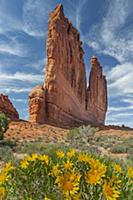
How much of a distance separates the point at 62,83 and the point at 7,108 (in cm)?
926

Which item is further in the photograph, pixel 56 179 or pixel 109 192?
pixel 56 179

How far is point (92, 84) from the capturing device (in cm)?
6688

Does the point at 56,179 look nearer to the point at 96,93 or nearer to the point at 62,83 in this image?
the point at 62,83

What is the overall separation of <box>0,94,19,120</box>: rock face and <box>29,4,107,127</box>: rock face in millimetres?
3650

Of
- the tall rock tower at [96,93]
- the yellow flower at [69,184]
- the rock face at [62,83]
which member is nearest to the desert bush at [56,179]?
the yellow flower at [69,184]

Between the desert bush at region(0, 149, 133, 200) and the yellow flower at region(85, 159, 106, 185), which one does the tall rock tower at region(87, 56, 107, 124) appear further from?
the yellow flower at region(85, 159, 106, 185)

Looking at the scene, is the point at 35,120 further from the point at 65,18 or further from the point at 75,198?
the point at 75,198

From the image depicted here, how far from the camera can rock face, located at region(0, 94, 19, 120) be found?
132ft

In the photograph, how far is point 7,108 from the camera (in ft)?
135

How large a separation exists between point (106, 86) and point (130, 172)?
7861 cm

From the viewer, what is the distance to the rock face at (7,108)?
132 ft

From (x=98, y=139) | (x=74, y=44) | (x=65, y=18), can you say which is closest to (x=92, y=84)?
(x=74, y=44)

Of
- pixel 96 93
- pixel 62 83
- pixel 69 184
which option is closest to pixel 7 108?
pixel 62 83

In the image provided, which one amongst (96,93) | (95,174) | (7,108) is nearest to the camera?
(95,174)
